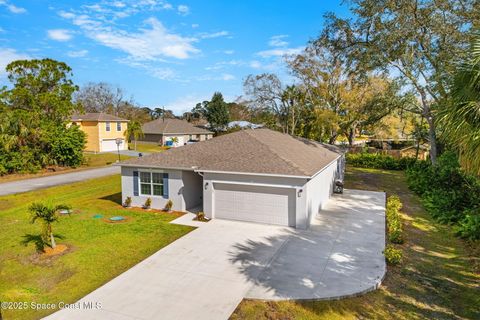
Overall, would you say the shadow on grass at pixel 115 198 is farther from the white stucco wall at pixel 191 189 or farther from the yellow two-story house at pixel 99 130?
the yellow two-story house at pixel 99 130

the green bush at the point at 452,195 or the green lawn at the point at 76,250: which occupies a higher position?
the green bush at the point at 452,195

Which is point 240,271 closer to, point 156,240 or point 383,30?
point 156,240

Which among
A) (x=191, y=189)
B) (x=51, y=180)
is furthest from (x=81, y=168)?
(x=191, y=189)

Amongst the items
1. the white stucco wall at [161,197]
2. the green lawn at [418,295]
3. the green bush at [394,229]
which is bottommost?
the green lawn at [418,295]

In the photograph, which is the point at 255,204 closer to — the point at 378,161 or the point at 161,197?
the point at 161,197

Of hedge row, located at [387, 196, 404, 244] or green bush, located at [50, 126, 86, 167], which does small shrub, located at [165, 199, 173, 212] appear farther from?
green bush, located at [50, 126, 86, 167]

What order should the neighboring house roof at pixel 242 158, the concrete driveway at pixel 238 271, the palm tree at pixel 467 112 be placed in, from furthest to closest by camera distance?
1. the neighboring house roof at pixel 242 158
2. the concrete driveway at pixel 238 271
3. the palm tree at pixel 467 112

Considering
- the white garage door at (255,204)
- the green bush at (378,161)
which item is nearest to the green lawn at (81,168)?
the white garage door at (255,204)
